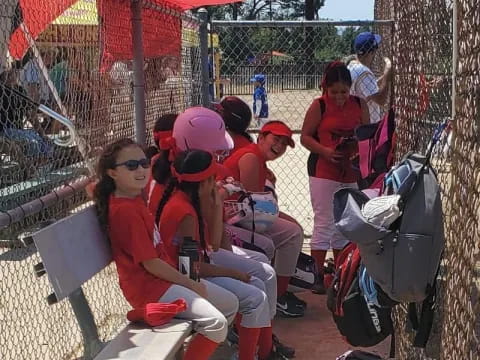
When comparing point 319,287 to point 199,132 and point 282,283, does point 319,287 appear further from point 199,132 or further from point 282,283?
point 199,132

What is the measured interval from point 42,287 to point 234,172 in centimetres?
182

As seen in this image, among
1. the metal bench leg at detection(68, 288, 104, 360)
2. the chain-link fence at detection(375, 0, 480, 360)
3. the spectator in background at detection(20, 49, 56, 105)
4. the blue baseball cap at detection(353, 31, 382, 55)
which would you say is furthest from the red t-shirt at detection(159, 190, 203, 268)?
the blue baseball cap at detection(353, 31, 382, 55)

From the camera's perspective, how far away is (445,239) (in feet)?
9.44

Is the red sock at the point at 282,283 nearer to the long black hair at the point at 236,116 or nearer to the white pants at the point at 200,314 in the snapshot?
the long black hair at the point at 236,116

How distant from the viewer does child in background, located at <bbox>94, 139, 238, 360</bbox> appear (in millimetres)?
3406

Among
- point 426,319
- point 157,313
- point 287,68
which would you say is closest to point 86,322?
point 157,313

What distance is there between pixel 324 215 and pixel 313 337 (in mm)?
1153

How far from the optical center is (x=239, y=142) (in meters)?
5.05

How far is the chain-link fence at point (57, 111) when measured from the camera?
3.55 meters

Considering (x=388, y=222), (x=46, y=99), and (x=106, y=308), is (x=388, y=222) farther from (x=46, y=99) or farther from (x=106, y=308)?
(x=106, y=308)

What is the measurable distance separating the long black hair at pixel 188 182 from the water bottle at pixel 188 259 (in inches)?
9.0

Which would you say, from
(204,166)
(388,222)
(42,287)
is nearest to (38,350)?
(42,287)

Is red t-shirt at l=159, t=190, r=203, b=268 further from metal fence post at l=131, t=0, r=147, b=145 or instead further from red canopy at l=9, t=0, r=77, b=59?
red canopy at l=9, t=0, r=77, b=59

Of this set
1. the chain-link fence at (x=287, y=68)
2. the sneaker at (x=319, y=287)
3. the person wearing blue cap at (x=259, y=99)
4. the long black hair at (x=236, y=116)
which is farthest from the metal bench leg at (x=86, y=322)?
the person wearing blue cap at (x=259, y=99)
